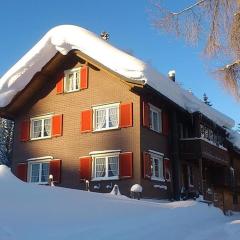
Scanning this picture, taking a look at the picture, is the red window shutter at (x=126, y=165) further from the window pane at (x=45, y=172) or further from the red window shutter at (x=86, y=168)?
the window pane at (x=45, y=172)

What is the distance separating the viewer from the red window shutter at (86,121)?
74.9 feet

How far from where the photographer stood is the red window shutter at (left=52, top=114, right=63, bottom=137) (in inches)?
942

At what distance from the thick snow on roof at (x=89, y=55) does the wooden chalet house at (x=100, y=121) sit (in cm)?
5

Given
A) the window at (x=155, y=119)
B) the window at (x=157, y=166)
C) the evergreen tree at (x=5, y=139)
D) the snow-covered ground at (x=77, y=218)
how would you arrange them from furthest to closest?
the evergreen tree at (x=5, y=139), the window at (x=155, y=119), the window at (x=157, y=166), the snow-covered ground at (x=77, y=218)

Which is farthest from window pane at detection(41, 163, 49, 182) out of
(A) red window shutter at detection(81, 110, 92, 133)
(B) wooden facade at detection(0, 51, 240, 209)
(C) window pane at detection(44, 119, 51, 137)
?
(A) red window shutter at detection(81, 110, 92, 133)

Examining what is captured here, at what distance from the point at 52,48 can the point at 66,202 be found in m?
14.8

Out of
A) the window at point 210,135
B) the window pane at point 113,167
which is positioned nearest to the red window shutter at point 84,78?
the window pane at point 113,167

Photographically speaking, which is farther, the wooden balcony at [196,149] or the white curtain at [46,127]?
the white curtain at [46,127]

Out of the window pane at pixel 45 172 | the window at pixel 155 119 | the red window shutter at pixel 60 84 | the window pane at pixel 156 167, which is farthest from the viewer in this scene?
the red window shutter at pixel 60 84

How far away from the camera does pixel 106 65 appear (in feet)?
71.7

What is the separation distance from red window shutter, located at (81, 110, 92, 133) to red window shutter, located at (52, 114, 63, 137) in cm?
148

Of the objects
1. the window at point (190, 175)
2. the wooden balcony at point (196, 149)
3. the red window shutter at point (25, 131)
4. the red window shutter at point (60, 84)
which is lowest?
the window at point (190, 175)

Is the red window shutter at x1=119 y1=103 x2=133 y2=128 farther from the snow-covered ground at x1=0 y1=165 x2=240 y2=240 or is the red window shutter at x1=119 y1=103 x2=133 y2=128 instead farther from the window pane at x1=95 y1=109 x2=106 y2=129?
the snow-covered ground at x1=0 y1=165 x2=240 y2=240

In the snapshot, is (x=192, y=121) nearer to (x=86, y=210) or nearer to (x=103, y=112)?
(x=103, y=112)
